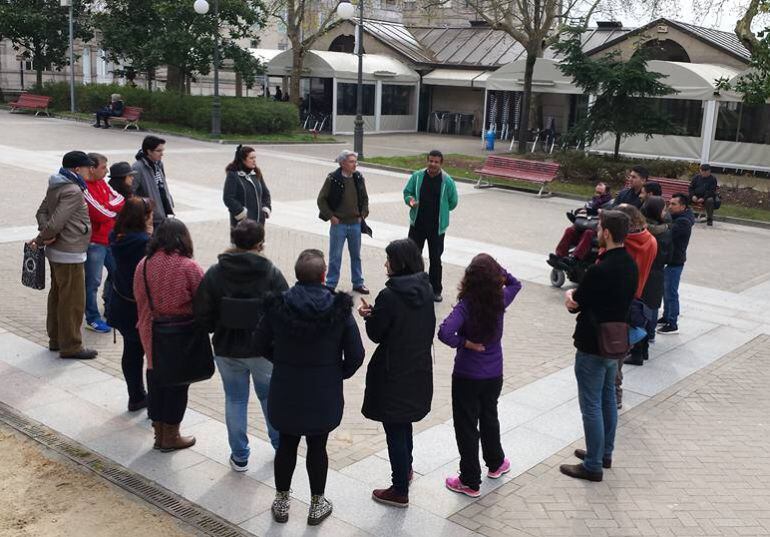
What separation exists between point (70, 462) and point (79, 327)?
229 centimetres

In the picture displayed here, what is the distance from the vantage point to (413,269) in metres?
4.81

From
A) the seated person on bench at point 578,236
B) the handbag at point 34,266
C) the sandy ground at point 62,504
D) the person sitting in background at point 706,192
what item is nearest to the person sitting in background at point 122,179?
the handbag at point 34,266

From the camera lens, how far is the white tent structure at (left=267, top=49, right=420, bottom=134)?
3444cm

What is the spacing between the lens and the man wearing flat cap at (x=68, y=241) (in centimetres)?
717

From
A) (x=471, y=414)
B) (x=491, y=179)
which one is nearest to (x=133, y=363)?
(x=471, y=414)

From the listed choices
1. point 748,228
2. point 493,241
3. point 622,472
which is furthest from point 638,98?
point 622,472

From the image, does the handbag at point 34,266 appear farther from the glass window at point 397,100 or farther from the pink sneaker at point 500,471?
the glass window at point 397,100

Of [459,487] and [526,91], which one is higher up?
[526,91]

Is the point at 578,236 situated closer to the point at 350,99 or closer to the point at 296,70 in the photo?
the point at 296,70

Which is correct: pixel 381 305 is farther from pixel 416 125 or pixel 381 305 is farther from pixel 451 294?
pixel 416 125

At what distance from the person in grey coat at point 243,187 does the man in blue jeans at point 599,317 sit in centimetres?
480

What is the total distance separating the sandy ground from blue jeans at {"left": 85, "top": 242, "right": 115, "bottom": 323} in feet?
9.20

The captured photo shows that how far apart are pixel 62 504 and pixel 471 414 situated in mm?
2670

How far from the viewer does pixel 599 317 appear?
531 cm
